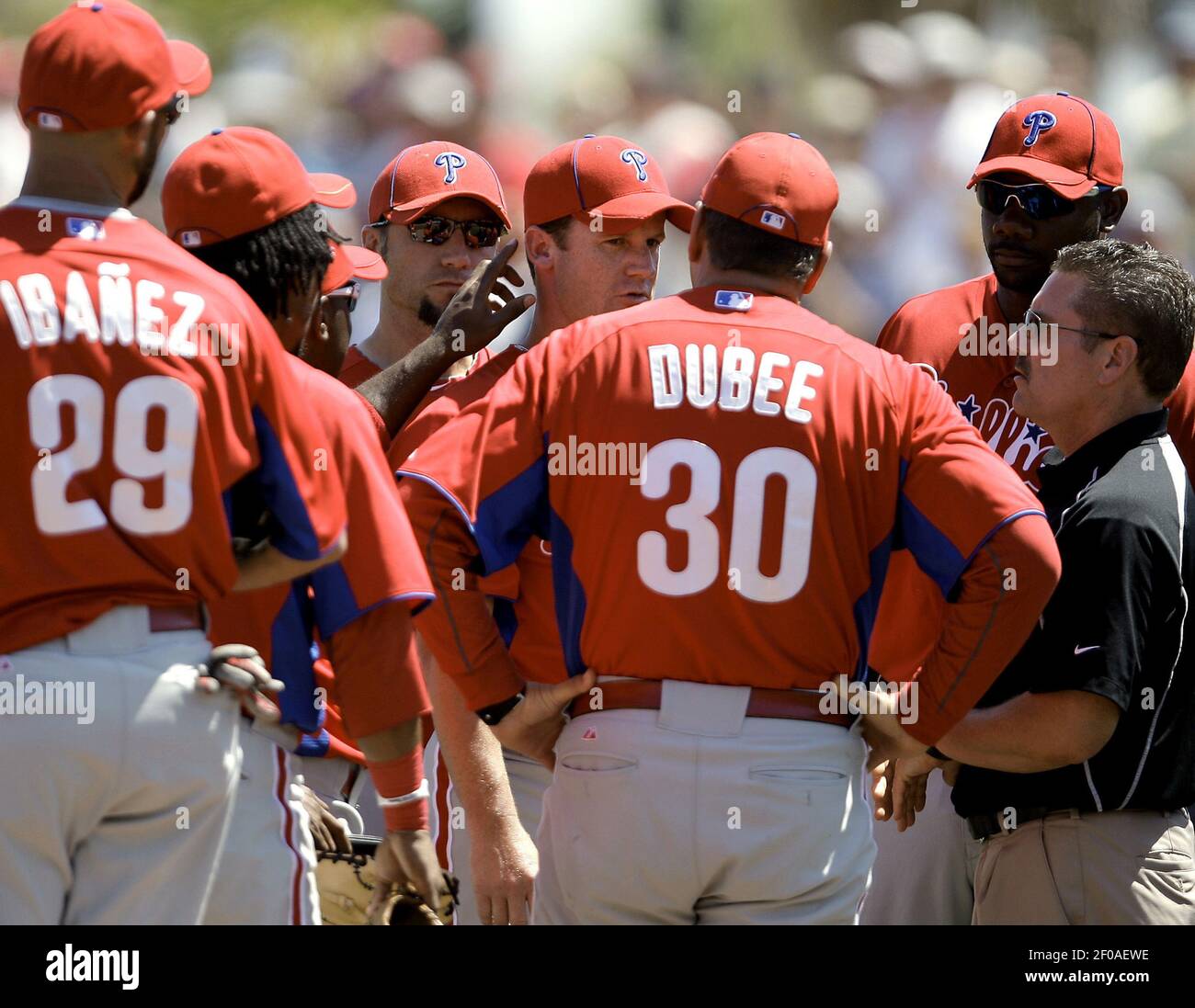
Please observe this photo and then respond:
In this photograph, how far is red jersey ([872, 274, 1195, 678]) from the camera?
4000 mm

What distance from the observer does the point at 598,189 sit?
170 inches

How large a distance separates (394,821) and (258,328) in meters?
0.95

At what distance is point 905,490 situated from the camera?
10.2 feet

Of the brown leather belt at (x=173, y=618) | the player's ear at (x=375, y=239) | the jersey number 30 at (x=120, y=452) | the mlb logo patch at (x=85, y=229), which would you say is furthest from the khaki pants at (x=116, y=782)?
the player's ear at (x=375, y=239)

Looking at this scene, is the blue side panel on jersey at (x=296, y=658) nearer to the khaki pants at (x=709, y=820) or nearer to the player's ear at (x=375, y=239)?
the khaki pants at (x=709, y=820)

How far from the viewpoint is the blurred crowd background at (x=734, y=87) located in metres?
8.45

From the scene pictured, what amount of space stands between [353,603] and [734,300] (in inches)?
37.0

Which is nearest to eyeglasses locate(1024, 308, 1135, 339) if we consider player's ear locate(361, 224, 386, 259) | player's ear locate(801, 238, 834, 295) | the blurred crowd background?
player's ear locate(801, 238, 834, 295)

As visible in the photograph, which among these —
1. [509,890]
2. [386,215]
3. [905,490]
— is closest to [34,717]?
[509,890]

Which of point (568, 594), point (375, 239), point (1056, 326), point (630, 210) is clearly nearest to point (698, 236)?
point (568, 594)

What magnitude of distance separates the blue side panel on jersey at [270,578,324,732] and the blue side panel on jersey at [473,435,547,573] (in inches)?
14.5

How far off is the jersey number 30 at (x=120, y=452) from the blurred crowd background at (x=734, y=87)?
5376mm

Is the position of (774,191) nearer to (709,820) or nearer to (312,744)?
(709,820)

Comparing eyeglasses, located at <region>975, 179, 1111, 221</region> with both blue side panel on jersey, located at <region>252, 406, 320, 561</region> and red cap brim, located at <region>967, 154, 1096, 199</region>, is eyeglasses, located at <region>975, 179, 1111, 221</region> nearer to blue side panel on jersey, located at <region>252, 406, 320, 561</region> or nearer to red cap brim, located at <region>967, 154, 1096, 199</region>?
red cap brim, located at <region>967, 154, 1096, 199</region>
